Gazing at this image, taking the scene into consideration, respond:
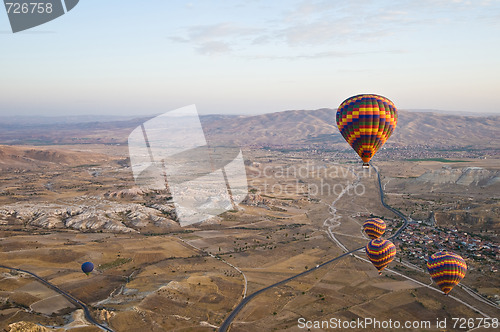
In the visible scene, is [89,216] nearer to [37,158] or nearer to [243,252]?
[243,252]

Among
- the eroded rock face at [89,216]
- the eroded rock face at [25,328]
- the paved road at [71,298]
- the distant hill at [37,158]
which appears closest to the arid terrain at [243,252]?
the eroded rock face at [25,328]

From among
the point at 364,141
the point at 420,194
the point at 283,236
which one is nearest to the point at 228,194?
the point at 283,236

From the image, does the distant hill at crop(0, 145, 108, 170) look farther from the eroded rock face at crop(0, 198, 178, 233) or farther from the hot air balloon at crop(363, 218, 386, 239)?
the hot air balloon at crop(363, 218, 386, 239)

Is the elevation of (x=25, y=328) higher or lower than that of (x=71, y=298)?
higher

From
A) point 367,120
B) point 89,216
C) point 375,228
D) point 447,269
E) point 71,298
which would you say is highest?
point 367,120

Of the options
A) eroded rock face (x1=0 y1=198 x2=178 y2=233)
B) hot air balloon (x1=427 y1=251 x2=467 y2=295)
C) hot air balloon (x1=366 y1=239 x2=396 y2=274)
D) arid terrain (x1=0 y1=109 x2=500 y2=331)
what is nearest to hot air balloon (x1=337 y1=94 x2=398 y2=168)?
hot air balloon (x1=366 y1=239 x2=396 y2=274)

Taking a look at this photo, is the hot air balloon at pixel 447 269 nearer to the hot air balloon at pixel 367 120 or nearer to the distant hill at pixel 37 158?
the hot air balloon at pixel 367 120

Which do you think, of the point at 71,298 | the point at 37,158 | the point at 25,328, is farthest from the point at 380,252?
the point at 37,158
